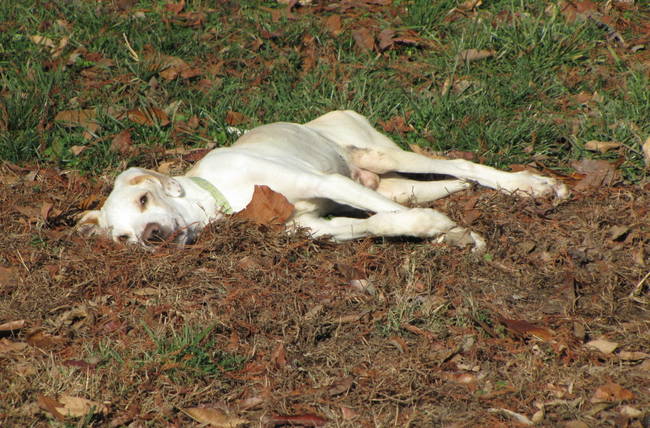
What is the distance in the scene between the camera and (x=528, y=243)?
4.28 m

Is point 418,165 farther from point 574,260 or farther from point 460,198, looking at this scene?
point 574,260

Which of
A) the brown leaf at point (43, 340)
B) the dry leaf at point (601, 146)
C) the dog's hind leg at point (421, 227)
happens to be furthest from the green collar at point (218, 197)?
the dry leaf at point (601, 146)

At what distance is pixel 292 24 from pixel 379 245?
343cm

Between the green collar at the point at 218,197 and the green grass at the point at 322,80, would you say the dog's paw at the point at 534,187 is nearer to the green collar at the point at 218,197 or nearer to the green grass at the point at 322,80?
the green grass at the point at 322,80

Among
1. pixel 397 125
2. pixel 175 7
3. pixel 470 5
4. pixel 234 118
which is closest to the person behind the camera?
pixel 397 125

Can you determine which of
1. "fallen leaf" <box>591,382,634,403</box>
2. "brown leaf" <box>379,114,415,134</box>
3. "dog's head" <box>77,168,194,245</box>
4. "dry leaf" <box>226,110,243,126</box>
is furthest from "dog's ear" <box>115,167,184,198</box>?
"fallen leaf" <box>591,382,634,403</box>

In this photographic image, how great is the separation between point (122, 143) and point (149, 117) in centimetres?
35

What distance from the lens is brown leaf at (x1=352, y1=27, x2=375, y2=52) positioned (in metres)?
6.73

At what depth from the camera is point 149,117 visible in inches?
236

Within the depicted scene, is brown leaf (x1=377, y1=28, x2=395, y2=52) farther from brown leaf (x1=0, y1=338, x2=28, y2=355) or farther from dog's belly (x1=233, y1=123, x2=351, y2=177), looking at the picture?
brown leaf (x1=0, y1=338, x2=28, y2=355)

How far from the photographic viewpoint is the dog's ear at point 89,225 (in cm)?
457

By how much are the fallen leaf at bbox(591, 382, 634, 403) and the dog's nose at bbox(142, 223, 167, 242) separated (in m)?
2.48

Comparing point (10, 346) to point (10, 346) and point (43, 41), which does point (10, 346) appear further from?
point (43, 41)

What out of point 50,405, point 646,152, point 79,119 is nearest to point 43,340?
point 50,405
